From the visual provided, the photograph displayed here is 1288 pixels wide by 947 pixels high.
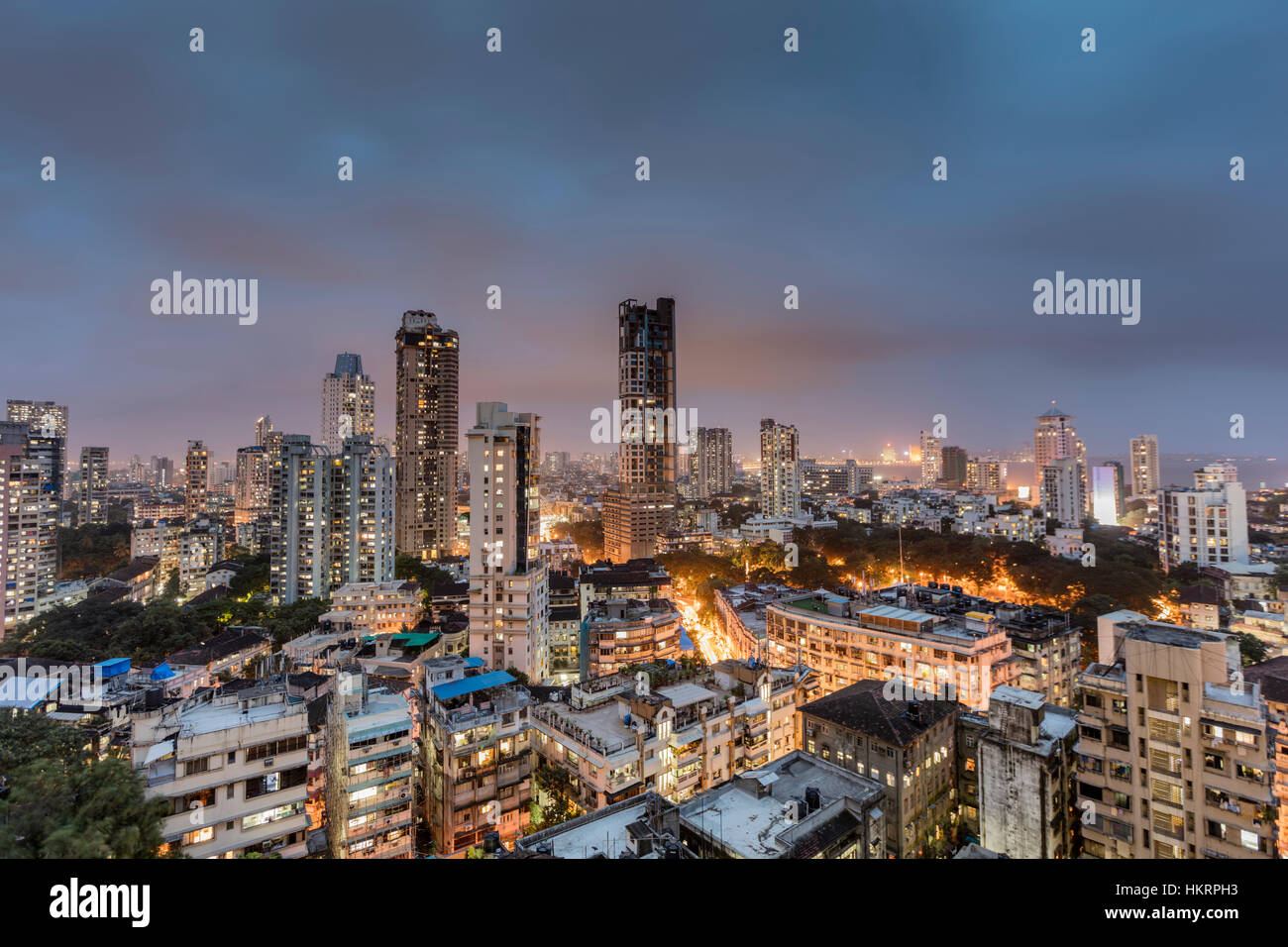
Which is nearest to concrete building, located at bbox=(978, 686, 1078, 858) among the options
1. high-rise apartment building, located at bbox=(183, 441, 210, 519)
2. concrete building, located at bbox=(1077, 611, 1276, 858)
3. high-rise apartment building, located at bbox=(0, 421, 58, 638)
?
concrete building, located at bbox=(1077, 611, 1276, 858)

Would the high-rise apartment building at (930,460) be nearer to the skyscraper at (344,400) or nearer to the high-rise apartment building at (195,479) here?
the skyscraper at (344,400)

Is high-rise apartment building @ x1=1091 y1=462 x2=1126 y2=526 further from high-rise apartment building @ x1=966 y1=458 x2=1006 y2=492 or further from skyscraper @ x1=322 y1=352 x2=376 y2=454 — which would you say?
skyscraper @ x1=322 y1=352 x2=376 y2=454

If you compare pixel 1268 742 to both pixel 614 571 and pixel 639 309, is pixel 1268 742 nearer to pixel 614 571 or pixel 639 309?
pixel 614 571

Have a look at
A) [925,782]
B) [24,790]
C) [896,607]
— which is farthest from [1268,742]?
[24,790]

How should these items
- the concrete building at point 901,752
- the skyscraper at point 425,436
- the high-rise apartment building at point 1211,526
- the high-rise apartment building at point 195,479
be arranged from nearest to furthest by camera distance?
the concrete building at point 901,752 → the high-rise apartment building at point 1211,526 → the skyscraper at point 425,436 → the high-rise apartment building at point 195,479

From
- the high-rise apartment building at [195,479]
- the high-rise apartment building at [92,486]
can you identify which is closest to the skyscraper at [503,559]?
the high-rise apartment building at [195,479]

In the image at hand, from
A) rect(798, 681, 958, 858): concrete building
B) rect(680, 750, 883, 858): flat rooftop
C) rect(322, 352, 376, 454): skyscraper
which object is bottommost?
rect(798, 681, 958, 858): concrete building
